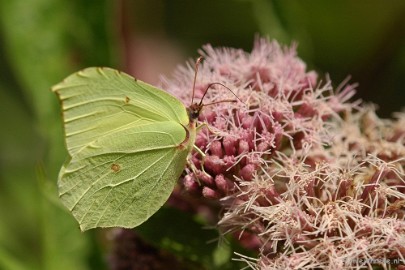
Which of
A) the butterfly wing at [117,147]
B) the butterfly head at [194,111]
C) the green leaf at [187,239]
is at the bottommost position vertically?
the green leaf at [187,239]

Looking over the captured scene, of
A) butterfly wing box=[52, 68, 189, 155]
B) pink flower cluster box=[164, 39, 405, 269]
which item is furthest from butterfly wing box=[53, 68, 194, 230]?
pink flower cluster box=[164, 39, 405, 269]

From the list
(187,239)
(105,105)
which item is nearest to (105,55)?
(105,105)

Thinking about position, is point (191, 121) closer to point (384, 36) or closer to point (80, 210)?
point (80, 210)

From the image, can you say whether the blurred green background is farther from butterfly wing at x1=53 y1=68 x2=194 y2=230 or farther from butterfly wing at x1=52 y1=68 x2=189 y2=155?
butterfly wing at x1=52 y1=68 x2=189 y2=155

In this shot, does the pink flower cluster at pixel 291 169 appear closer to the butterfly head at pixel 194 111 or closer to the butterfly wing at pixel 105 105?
the butterfly head at pixel 194 111

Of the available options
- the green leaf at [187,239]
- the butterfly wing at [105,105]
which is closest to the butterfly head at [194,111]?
the butterfly wing at [105,105]

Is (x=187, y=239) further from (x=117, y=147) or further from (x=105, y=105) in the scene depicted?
(x=105, y=105)

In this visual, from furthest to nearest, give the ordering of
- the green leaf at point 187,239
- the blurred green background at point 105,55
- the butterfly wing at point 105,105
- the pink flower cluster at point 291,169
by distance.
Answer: the blurred green background at point 105,55 < the green leaf at point 187,239 < the butterfly wing at point 105,105 < the pink flower cluster at point 291,169

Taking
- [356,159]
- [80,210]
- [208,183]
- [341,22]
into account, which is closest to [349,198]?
[356,159]
